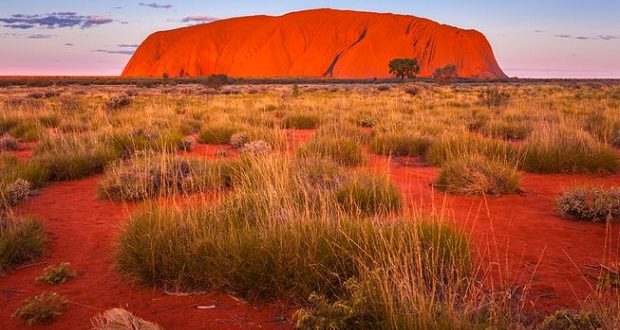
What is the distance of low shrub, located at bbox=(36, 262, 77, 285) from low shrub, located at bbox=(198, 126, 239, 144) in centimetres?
754

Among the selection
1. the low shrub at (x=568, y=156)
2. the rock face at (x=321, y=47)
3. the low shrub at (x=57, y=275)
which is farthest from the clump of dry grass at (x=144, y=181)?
the rock face at (x=321, y=47)

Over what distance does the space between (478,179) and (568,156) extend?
7.98ft

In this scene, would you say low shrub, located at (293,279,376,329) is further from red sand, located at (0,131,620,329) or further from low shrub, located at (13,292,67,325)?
low shrub, located at (13,292,67,325)

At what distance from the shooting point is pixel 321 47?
119375 millimetres

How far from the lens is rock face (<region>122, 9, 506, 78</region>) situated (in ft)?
377

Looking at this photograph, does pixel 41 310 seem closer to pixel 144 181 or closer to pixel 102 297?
pixel 102 297

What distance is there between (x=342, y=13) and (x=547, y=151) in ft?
425

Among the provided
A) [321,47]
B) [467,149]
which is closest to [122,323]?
[467,149]

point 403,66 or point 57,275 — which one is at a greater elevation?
point 403,66

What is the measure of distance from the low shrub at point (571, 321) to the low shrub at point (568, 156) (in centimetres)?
523

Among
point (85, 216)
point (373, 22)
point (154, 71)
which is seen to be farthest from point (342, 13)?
point (85, 216)

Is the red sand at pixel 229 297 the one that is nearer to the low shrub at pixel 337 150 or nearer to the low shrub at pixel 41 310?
the low shrub at pixel 41 310

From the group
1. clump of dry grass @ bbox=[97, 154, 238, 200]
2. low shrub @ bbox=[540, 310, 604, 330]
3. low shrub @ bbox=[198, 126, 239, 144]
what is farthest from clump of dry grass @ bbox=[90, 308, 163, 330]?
low shrub @ bbox=[198, 126, 239, 144]

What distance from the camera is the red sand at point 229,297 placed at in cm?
303
